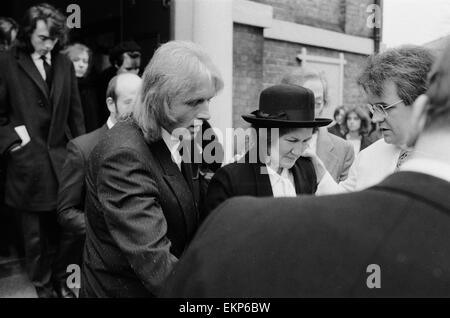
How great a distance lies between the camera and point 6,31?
4441 mm

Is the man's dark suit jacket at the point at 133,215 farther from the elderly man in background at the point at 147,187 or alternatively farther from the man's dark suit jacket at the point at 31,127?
the man's dark suit jacket at the point at 31,127

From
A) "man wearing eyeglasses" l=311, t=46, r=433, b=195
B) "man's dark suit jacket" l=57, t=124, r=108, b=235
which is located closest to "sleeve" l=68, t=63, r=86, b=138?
"man's dark suit jacket" l=57, t=124, r=108, b=235

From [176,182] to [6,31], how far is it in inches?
133

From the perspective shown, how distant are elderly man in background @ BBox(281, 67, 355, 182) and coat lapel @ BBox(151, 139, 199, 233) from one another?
150cm

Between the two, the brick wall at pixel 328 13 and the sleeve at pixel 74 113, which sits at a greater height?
the brick wall at pixel 328 13

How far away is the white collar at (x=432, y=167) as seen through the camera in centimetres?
79

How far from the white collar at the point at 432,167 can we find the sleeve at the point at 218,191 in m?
1.38

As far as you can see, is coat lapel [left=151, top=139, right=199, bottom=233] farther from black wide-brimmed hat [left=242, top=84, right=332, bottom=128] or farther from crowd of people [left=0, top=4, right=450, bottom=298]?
black wide-brimmed hat [left=242, top=84, right=332, bottom=128]

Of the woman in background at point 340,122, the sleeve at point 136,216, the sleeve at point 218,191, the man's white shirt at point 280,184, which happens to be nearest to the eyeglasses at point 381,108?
the man's white shirt at point 280,184

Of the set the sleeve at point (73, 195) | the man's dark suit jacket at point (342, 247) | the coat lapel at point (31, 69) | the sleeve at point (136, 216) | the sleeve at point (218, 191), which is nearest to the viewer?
the man's dark suit jacket at point (342, 247)

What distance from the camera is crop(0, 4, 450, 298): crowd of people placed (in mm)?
769

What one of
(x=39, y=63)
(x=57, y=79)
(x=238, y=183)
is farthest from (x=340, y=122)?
(x=238, y=183)

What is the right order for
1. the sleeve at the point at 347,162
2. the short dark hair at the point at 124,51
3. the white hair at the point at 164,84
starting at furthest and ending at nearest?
1. the short dark hair at the point at 124,51
2. the sleeve at the point at 347,162
3. the white hair at the point at 164,84

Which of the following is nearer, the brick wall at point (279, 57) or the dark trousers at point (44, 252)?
the dark trousers at point (44, 252)
